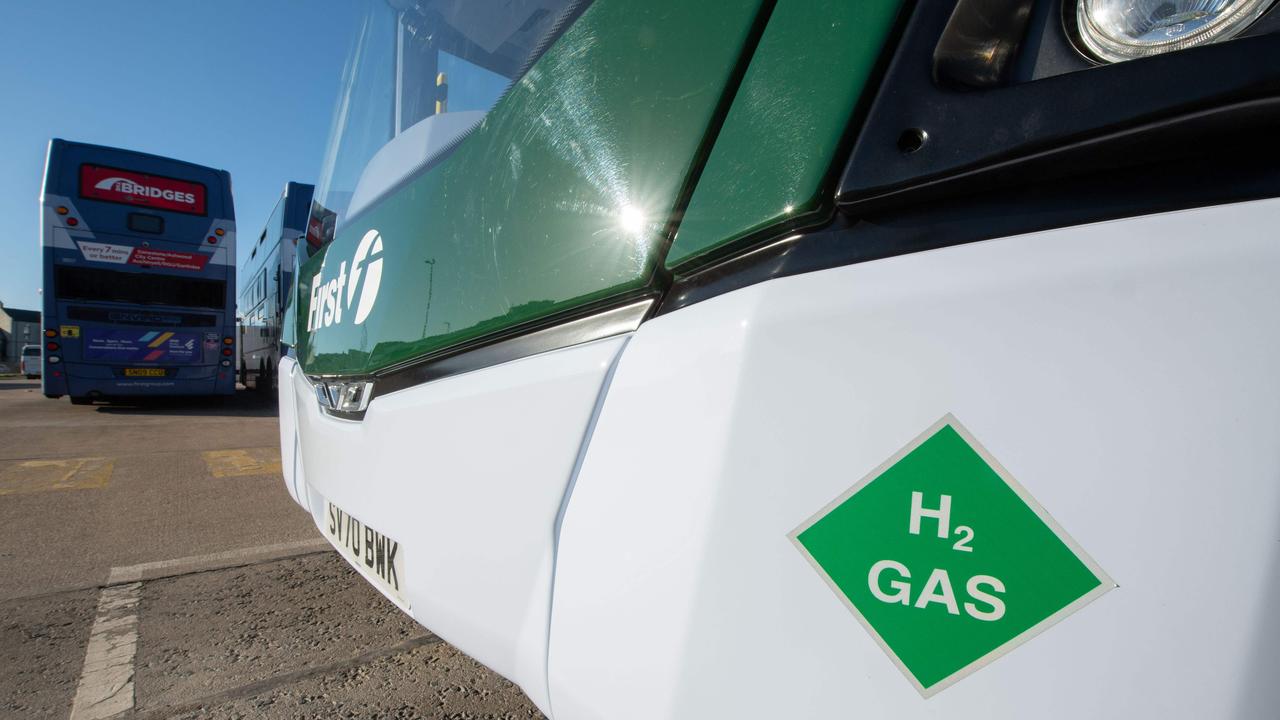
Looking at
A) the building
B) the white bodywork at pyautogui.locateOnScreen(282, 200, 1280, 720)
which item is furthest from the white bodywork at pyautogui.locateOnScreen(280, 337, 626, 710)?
the building

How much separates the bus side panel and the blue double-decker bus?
1150 centimetres

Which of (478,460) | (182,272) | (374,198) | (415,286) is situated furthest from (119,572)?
(182,272)

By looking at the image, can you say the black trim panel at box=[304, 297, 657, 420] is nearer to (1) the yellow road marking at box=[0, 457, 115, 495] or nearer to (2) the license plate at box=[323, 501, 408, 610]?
(2) the license plate at box=[323, 501, 408, 610]

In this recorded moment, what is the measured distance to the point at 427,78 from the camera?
1.60m

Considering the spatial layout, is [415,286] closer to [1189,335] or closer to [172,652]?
[1189,335]

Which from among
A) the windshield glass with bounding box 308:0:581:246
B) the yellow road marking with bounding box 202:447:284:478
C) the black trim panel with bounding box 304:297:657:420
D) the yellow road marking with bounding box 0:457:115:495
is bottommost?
the yellow road marking with bounding box 202:447:284:478

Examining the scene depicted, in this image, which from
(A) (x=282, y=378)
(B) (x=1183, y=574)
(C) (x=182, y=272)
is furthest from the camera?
(C) (x=182, y=272)

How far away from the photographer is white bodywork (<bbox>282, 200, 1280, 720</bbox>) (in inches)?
18.6

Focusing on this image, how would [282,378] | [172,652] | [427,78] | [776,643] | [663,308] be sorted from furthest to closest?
[282,378] → [172,652] → [427,78] → [663,308] → [776,643]

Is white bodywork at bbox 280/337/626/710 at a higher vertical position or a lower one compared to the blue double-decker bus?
lower

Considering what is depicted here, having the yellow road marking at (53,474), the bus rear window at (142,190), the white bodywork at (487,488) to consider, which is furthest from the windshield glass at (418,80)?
the bus rear window at (142,190)

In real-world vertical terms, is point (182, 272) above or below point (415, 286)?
above

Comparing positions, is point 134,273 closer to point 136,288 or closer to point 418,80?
point 136,288

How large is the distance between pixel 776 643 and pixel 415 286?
1.08 meters
